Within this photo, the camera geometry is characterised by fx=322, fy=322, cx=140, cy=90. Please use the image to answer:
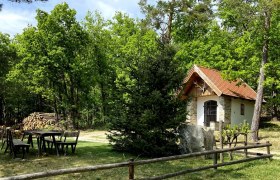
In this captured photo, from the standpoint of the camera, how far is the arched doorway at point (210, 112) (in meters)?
26.7

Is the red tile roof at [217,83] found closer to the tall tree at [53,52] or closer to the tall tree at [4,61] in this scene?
the tall tree at [53,52]

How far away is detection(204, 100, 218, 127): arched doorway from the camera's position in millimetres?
26663

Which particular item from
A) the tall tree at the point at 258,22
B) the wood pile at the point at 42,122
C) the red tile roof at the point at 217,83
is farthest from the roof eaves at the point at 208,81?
the wood pile at the point at 42,122

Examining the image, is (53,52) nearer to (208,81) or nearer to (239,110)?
(208,81)

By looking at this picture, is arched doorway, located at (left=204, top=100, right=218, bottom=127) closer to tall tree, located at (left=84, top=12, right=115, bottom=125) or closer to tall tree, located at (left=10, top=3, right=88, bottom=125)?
tall tree, located at (left=84, top=12, right=115, bottom=125)

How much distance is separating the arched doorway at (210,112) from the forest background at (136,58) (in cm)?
336

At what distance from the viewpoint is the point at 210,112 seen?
2697 cm

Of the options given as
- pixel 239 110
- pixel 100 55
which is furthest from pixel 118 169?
pixel 100 55

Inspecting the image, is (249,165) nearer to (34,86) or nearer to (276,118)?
(276,118)

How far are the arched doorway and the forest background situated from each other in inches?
132

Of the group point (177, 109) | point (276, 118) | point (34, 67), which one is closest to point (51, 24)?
point (34, 67)

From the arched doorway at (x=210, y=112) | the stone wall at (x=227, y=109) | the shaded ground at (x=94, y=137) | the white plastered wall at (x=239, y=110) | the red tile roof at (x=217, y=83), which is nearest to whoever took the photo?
the shaded ground at (x=94, y=137)

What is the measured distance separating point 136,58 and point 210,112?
14.8 metres

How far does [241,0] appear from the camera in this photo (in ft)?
63.8
